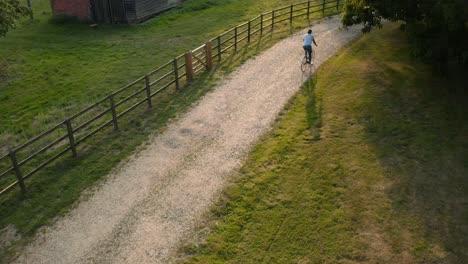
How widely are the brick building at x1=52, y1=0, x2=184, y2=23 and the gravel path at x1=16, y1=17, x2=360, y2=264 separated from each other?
1257 centimetres

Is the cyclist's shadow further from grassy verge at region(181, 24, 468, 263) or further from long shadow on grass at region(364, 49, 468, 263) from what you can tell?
long shadow on grass at region(364, 49, 468, 263)

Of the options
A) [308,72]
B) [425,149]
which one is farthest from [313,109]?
[425,149]

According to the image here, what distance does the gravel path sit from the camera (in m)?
9.74

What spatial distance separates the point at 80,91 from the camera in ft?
58.1

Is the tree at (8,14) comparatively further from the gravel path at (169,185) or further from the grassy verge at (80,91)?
the gravel path at (169,185)

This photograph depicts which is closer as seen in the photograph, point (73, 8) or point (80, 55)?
point (80, 55)

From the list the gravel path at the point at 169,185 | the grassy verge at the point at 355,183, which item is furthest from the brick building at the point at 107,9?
the grassy verge at the point at 355,183

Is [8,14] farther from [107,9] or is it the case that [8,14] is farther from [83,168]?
[107,9]

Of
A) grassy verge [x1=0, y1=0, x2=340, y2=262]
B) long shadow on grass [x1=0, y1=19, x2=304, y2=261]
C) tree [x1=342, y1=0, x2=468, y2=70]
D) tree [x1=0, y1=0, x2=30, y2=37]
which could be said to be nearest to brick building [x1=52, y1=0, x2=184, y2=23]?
grassy verge [x1=0, y1=0, x2=340, y2=262]

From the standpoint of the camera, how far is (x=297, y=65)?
753 inches

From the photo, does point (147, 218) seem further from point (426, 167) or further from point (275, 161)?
point (426, 167)

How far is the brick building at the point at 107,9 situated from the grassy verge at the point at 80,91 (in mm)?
1052

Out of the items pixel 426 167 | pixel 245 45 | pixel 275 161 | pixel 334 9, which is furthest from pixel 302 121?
pixel 334 9

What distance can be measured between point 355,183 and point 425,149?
2909mm
